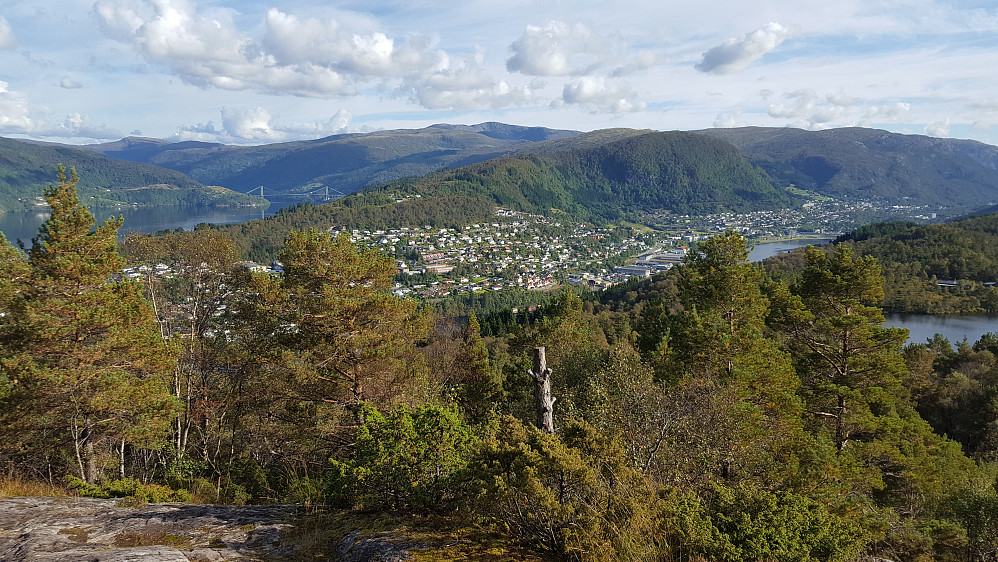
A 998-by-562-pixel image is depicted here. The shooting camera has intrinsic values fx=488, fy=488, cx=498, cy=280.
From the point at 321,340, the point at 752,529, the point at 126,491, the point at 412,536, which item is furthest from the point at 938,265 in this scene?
the point at 126,491

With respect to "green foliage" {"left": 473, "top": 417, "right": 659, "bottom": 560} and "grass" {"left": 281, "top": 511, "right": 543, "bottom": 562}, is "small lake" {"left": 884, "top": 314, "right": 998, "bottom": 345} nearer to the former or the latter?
"green foliage" {"left": 473, "top": 417, "right": 659, "bottom": 560}

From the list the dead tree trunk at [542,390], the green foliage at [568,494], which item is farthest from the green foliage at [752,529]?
the dead tree trunk at [542,390]

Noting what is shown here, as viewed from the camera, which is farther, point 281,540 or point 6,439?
point 6,439

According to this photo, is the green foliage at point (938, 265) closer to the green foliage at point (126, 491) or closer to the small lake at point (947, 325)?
the small lake at point (947, 325)

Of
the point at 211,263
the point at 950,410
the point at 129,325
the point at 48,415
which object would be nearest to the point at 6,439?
the point at 48,415

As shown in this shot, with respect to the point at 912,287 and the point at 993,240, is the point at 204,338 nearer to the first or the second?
the point at 912,287

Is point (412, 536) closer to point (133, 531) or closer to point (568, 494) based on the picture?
point (568, 494)
